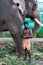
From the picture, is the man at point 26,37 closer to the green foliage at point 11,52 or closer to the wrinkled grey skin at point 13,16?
the wrinkled grey skin at point 13,16

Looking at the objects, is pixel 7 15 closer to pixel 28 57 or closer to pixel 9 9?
pixel 9 9

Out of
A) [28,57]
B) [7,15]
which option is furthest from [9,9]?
[28,57]

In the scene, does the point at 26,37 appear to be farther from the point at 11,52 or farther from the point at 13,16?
the point at 11,52

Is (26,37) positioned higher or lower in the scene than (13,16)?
lower

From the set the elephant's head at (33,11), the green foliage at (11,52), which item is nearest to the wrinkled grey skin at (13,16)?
the elephant's head at (33,11)

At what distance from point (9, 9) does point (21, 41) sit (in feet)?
2.46

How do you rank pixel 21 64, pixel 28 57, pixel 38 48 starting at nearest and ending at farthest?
pixel 21 64 → pixel 28 57 → pixel 38 48

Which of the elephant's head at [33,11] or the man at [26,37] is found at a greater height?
the elephant's head at [33,11]

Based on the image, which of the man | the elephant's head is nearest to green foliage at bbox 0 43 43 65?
the man

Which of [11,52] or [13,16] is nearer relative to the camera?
[13,16]

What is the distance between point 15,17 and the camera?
671 cm

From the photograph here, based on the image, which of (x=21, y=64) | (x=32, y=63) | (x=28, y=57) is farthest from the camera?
(x=28, y=57)

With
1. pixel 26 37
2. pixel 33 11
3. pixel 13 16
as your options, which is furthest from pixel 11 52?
pixel 13 16

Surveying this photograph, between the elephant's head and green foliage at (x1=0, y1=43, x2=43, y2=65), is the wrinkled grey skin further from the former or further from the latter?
green foliage at (x1=0, y1=43, x2=43, y2=65)
